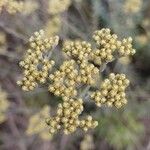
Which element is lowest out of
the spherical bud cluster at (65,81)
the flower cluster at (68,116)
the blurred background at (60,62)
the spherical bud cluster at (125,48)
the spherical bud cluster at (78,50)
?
the flower cluster at (68,116)

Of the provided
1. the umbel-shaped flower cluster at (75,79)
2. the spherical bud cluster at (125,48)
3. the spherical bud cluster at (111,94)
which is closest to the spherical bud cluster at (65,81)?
the umbel-shaped flower cluster at (75,79)

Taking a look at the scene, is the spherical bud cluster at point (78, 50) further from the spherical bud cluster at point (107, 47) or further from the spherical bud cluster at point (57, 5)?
the spherical bud cluster at point (57, 5)

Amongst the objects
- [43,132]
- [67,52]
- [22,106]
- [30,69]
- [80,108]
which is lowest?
[80,108]

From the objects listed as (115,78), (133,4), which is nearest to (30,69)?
(115,78)

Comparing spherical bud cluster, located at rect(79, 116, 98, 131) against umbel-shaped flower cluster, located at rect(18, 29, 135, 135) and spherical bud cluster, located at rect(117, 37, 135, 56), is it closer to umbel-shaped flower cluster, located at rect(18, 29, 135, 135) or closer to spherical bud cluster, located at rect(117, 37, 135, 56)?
umbel-shaped flower cluster, located at rect(18, 29, 135, 135)

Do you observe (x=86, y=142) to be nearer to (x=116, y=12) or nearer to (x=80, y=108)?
(x=116, y=12)
